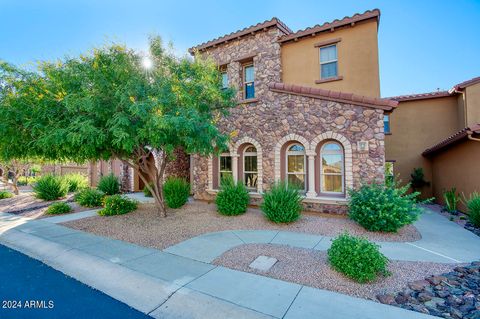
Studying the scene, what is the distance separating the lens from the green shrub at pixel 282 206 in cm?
789

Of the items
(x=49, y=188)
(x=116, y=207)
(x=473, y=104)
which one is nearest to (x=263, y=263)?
(x=116, y=207)

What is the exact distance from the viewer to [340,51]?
10.2 metres

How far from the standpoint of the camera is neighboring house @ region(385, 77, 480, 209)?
38.9 ft

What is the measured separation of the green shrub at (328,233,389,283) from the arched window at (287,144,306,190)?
17.3 feet

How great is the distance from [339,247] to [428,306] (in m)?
1.49

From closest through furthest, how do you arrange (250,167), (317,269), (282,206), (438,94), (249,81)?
(317,269)
(282,206)
(250,167)
(249,81)
(438,94)

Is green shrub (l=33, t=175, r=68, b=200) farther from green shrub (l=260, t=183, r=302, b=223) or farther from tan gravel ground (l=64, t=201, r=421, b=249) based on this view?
green shrub (l=260, t=183, r=302, b=223)

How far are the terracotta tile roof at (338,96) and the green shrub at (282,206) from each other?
3.82 m

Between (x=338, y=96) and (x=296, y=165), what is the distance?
3.15 m

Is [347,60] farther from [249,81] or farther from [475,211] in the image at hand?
[475,211]

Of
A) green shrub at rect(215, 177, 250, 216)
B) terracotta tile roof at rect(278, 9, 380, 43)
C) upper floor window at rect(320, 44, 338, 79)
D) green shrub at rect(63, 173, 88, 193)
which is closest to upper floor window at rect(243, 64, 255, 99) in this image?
terracotta tile roof at rect(278, 9, 380, 43)

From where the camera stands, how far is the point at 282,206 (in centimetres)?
795

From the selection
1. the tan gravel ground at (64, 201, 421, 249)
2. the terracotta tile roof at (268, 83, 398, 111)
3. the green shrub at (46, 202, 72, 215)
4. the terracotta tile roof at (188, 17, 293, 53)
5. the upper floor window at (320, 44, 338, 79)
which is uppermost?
the terracotta tile roof at (188, 17, 293, 53)

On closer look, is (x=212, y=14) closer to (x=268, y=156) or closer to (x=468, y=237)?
(x=268, y=156)
